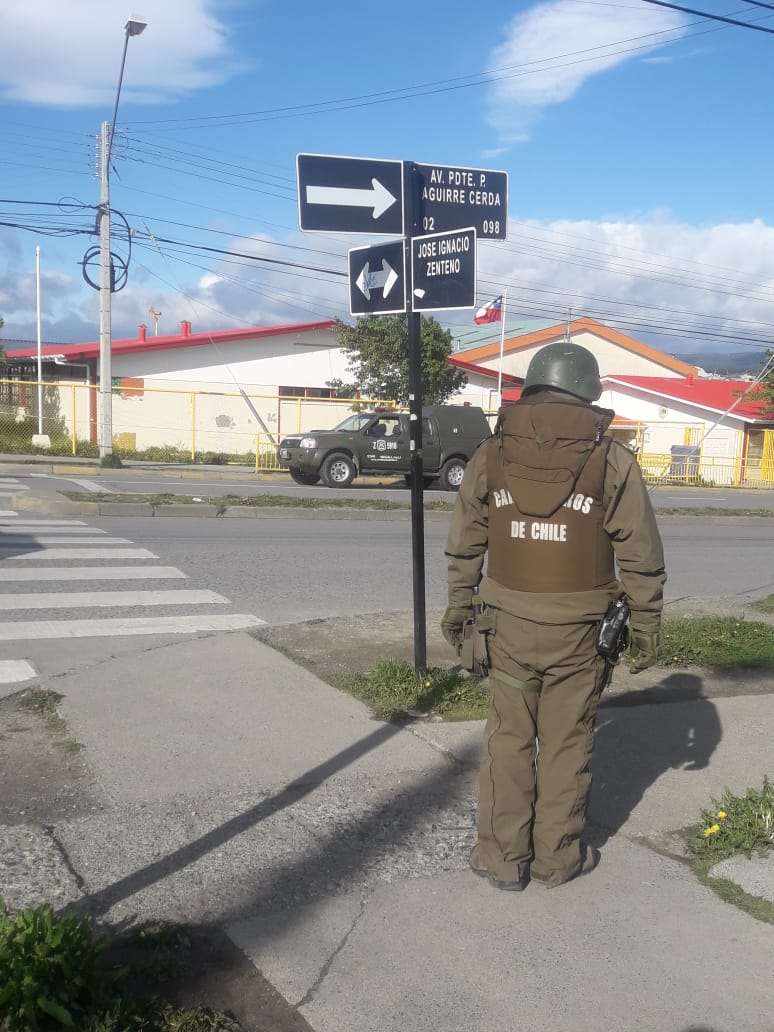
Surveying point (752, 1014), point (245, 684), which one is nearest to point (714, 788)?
point (752, 1014)

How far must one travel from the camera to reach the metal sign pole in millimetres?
5812

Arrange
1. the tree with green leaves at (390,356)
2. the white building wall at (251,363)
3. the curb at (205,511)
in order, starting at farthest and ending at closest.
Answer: the tree with green leaves at (390,356)
the white building wall at (251,363)
the curb at (205,511)

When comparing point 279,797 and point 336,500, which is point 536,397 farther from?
point 336,500

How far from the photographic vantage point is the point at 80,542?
447 inches

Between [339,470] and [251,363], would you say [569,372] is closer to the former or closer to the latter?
[339,470]

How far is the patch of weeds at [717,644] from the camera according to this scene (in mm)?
6920

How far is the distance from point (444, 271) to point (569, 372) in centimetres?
218

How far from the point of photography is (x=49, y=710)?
5.47 metres

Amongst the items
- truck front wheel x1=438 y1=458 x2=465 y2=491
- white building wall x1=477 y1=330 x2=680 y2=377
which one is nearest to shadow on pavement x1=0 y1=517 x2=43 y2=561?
truck front wheel x1=438 y1=458 x2=465 y2=491

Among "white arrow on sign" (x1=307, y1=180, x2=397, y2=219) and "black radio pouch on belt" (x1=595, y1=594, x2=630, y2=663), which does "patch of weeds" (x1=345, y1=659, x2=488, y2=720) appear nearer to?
"black radio pouch on belt" (x1=595, y1=594, x2=630, y2=663)

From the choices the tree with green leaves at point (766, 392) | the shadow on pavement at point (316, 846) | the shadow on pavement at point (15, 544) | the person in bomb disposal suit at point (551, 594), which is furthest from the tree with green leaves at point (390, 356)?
the person in bomb disposal suit at point (551, 594)

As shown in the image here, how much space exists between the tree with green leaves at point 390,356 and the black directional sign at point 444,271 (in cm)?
2773

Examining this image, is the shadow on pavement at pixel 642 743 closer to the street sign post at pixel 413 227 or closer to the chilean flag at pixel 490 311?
the street sign post at pixel 413 227

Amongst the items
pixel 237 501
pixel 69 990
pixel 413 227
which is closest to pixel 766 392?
pixel 237 501
